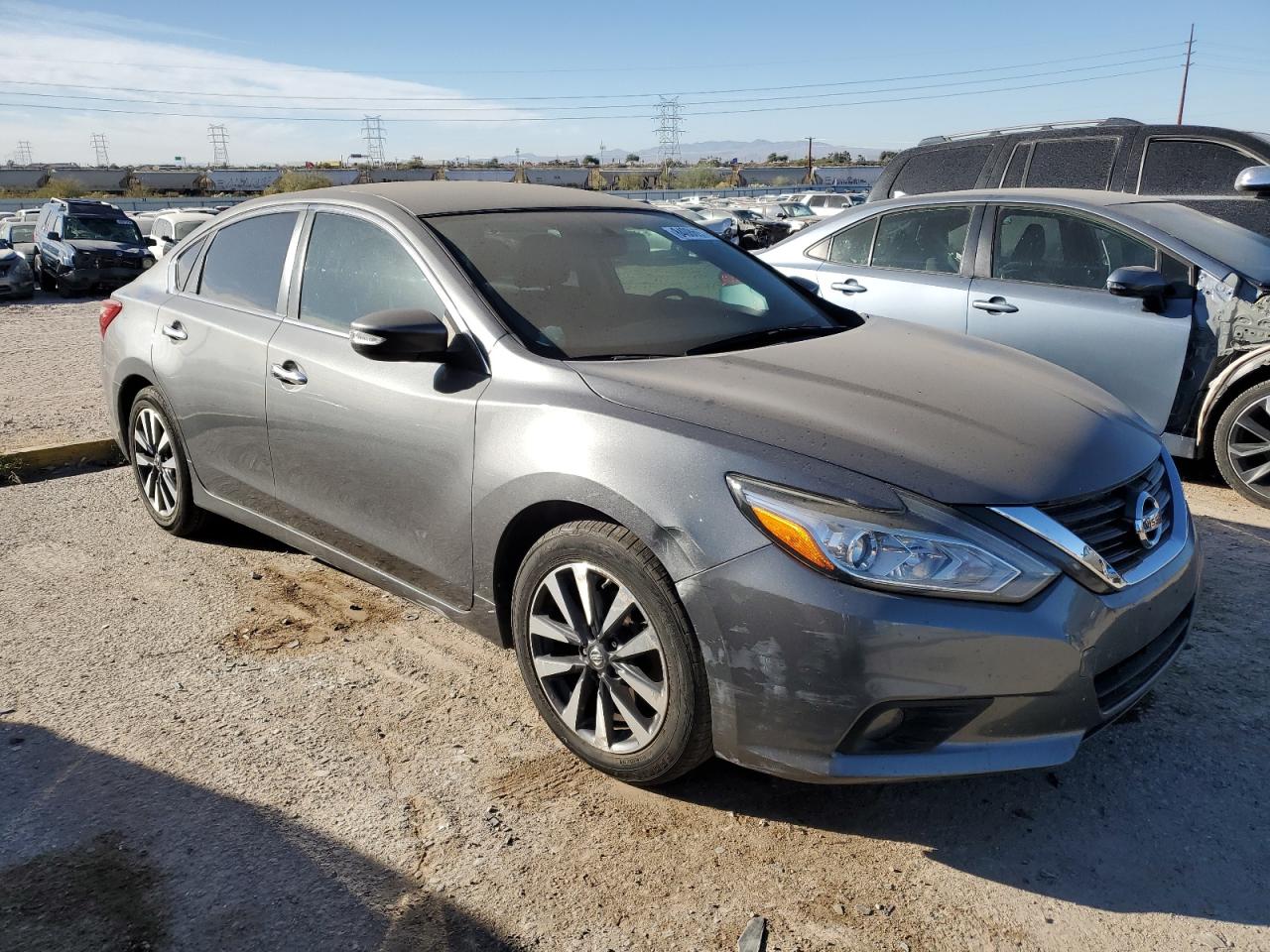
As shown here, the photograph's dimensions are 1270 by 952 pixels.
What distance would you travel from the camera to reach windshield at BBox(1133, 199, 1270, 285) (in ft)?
16.8

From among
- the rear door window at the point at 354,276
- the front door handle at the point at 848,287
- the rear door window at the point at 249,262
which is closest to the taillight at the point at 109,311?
the rear door window at the point at 249,262

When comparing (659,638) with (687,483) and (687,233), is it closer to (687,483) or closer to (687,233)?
(687,483)

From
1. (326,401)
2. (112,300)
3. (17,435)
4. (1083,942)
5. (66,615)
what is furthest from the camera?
(17,435)

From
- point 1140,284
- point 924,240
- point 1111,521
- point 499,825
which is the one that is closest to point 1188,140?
point 924,240

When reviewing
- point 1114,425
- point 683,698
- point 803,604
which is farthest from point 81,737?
point 1114,425

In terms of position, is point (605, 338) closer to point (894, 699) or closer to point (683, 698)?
point (683, 698)

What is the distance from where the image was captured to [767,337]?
356 cm

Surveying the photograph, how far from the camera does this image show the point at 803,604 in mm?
2367

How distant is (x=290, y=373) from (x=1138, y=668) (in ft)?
9.78

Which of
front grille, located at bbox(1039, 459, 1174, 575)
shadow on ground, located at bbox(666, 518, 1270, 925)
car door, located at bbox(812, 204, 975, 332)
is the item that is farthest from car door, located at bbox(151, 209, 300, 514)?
car door, located at bbox(812, 204, 975, 332)

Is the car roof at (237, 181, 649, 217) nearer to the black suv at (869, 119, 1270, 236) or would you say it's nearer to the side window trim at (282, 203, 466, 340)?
the side window trim at (282, 203, 466, 340)

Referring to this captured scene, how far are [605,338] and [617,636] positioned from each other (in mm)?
1028

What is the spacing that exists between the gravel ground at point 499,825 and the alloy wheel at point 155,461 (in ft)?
3.73

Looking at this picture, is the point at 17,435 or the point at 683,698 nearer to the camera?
the point at 683,698
